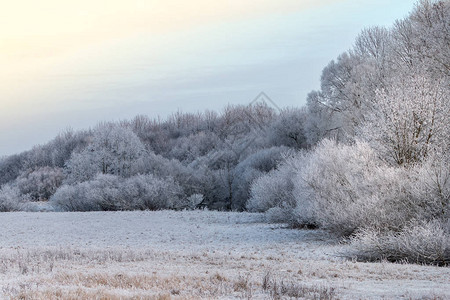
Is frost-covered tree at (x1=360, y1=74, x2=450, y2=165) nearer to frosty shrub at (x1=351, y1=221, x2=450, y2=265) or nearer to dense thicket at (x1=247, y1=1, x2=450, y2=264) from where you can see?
dense thicket at (x1=247, y1=1, x2=450, y2=264)

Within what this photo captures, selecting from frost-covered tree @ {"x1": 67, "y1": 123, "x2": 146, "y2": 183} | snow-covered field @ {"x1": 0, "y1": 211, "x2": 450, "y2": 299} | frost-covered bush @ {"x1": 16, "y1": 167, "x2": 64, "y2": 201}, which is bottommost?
snow-covered field @ {"x1": 0, "y1": 211, "x2": 450, "y2": 299}

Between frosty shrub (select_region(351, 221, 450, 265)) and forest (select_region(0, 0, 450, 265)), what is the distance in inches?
1.5

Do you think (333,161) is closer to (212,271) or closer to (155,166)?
(212,271)

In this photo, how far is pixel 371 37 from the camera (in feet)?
159

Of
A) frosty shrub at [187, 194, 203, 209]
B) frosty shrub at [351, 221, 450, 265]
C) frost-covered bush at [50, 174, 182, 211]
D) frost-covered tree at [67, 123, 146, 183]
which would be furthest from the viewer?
frost-covered tree at [67, 123, 146, 183]

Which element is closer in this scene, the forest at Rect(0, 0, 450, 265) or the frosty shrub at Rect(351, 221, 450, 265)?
the frosty shrub at Rect(351, 221, 450, 265)

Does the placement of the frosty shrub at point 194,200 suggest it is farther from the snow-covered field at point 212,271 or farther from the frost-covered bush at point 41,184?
the frost-covered bush at point 41,184

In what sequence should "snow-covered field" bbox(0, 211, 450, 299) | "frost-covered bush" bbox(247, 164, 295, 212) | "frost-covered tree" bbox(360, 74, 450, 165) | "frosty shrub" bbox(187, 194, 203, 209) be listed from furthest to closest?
"frosty shrub" bbox(187, 194, 203, 209)
"frost-covered bush" bbox(247, 164, 295, 212)
"frost-covered tree" bbox(360, 74, 450, 165)
"snow-covered field" bbox(0, 211, 450, 299)

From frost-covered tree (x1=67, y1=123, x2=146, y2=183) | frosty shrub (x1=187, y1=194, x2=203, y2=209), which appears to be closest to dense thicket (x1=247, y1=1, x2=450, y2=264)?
frosty shrub (x1=187, y1=194, x2=203, y2=209)

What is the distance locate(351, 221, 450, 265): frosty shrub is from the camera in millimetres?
17047

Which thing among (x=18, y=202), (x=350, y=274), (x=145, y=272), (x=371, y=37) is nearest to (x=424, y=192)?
(x=350, y=274)

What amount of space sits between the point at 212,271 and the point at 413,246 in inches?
292

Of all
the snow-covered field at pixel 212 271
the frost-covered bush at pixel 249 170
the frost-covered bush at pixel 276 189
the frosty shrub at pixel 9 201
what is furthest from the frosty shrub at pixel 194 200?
the snow-covered field at pixel 212 271

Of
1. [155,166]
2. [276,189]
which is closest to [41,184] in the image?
[155,166]
